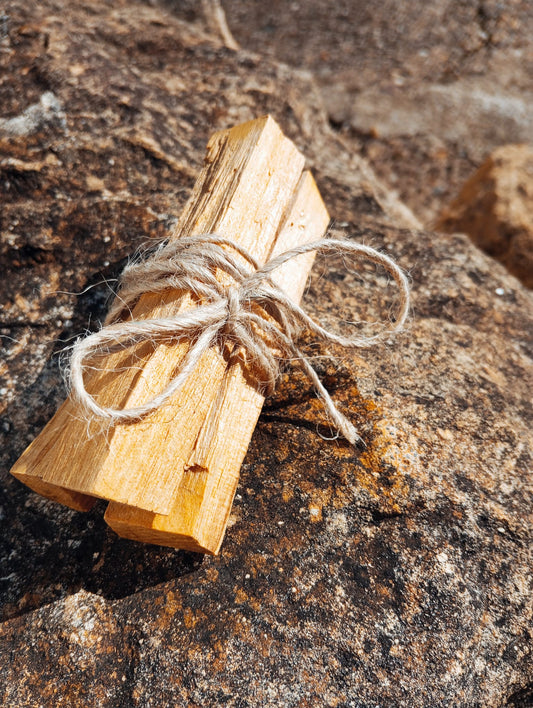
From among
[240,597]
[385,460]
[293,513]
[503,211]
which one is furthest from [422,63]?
[240,597]

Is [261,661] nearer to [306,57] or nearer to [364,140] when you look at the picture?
[364,140]

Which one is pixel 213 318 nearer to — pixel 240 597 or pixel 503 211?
pixel 240 597

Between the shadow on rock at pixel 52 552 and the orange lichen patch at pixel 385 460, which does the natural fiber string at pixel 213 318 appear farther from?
the shadow on rock at pixel 52 552

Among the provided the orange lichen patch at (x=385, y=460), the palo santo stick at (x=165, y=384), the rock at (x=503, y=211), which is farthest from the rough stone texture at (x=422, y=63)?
the orange lichen patch at (x=385, y=460)

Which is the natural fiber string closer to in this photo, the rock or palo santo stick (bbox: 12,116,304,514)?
palo santo stick (bbox: 12,116,304,514)

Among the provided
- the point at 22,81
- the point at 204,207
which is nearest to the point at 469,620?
the point at 204,207

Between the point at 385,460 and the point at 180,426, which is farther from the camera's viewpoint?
the point at 385,460
